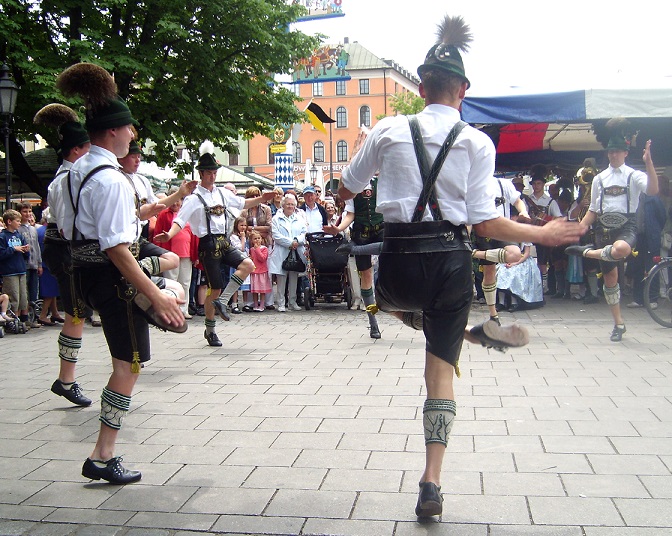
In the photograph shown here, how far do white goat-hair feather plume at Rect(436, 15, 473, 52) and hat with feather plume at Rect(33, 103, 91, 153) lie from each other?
3.18 metres

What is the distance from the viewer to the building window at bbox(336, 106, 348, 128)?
307 feet

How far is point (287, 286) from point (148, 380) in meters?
7.32

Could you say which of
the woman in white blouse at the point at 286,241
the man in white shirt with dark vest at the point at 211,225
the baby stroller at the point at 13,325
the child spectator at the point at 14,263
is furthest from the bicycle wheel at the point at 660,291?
the child spectator at the point at 14,263

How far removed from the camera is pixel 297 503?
395 cm

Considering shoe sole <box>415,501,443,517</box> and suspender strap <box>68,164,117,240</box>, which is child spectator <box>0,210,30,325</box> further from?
shoe sole <box>415,501,443,517</box>

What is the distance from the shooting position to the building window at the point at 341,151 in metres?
92.0

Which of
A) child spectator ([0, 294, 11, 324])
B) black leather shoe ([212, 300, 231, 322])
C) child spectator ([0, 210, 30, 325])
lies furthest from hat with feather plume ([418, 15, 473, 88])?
child spectator ([0, 210, 30, 325])

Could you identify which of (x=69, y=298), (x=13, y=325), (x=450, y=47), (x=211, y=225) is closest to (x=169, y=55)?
(x=13, y=325)

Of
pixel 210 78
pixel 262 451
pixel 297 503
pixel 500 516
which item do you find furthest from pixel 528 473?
pixel 210 78

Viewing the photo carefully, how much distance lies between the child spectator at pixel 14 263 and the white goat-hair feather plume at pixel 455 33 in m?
8.85

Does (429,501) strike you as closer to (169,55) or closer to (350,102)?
(169,55)

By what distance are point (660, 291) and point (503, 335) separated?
6.65 metres

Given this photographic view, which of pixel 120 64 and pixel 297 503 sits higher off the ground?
pixel 120 64

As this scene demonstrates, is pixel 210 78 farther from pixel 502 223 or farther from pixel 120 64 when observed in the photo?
pixel 502 223
